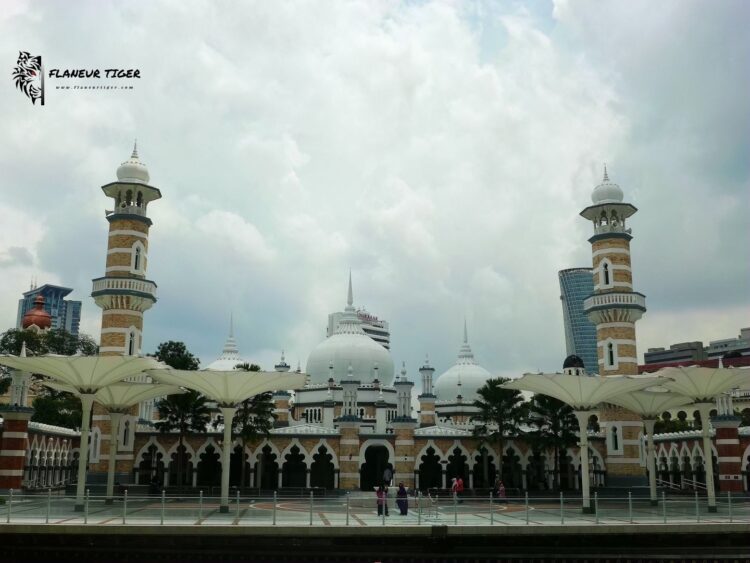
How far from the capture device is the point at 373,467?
179 ft

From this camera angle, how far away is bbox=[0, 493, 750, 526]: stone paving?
25.1 meters

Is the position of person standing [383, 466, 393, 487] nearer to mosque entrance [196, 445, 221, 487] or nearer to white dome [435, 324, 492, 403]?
mosque entrance [196, 445, 221, 487]

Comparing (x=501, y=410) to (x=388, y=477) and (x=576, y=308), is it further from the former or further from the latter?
(x=576, y=308)

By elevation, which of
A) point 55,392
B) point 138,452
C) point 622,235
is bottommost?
point 138,452

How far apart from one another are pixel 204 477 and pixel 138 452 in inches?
265

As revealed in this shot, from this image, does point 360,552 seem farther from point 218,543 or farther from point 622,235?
point 622,235

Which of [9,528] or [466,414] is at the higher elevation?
[466,414]

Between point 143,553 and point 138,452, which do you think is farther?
point 138,452

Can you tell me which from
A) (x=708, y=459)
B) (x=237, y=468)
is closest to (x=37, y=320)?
(x=237, y=468)

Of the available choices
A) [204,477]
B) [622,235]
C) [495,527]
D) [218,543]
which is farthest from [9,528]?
[622,235]

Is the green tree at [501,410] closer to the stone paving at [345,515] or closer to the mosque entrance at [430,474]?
the mosque entrance at [430,474]

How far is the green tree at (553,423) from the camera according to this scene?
45.6 m

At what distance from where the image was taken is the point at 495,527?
24609 mm

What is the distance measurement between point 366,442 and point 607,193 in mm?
24151
